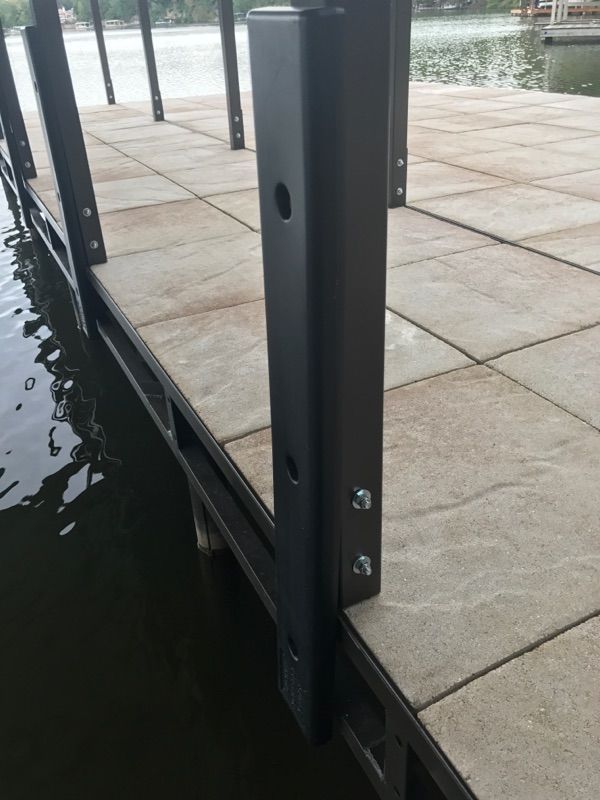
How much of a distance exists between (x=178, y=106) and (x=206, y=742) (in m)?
13.9

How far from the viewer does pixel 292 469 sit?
191 cm

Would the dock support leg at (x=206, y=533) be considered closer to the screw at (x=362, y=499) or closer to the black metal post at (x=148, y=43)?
the screw at (x=362, y=499)

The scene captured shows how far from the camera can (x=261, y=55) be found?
1.48 metres

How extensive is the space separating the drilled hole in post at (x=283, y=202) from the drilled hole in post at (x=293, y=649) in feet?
4.36

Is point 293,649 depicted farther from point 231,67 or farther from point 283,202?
point 231,67

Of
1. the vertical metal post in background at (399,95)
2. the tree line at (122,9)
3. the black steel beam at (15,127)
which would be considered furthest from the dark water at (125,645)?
the tree line at (122,9)

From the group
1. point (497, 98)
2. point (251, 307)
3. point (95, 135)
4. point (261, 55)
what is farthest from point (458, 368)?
point (497, 98)

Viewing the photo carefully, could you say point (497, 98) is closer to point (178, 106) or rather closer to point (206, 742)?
point (178, 106)

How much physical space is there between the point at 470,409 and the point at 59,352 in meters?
5.04

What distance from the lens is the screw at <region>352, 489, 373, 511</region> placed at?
6.39ft

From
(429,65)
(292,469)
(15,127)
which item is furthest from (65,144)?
(429,65)

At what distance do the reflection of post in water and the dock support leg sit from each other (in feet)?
4.37

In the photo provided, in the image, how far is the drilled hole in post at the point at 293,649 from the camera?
2.26m

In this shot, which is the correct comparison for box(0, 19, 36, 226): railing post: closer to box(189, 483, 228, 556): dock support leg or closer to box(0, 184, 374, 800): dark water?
box(0, 184, 374, 800): dark water
